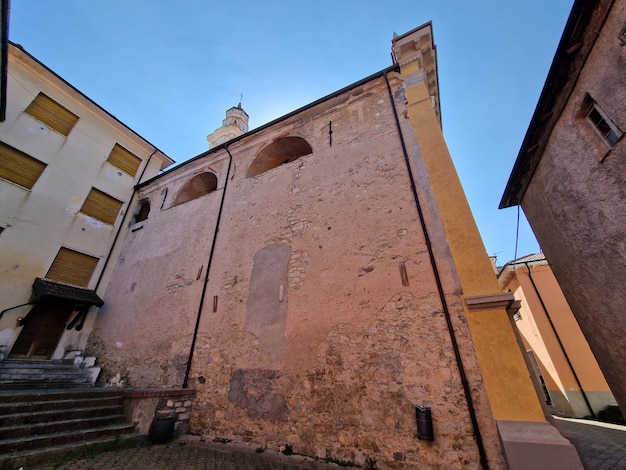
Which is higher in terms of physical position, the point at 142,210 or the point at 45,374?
the point at 142,210

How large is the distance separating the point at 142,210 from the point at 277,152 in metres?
6.94

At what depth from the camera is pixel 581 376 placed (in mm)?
8805

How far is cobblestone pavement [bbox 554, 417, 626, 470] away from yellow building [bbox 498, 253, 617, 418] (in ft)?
5.69

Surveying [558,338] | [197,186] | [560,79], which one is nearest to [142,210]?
[197,186]

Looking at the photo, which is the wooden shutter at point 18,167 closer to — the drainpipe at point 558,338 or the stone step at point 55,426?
the stone step at point 55,426

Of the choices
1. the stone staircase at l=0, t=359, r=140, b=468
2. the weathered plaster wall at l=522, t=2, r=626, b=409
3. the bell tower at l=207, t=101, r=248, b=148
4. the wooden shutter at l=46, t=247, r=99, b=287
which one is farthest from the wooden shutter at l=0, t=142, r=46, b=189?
the weathered plaster wall at l=522, t=2, r=626, b=409

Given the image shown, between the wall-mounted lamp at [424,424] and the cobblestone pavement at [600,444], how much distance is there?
4.71 ft

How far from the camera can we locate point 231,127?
774 inches

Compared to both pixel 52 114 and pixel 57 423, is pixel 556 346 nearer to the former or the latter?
pixel 57 423

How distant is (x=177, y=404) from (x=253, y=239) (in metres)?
3.75

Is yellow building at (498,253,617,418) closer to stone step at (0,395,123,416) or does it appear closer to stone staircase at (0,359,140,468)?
stone staircase at (0,359,140,468)

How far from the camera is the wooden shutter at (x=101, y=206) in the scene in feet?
32.1

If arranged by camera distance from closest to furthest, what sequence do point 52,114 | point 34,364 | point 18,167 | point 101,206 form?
point 34,364 < point 18,167 < point 52,114 < point 101,206

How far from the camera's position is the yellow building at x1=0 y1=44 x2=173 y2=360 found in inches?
305
